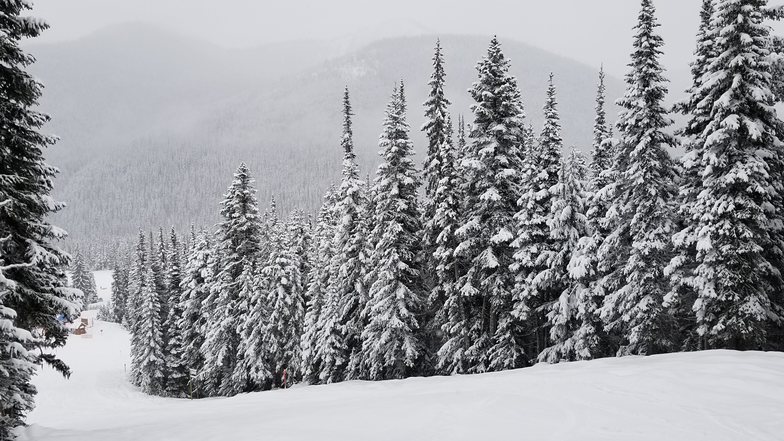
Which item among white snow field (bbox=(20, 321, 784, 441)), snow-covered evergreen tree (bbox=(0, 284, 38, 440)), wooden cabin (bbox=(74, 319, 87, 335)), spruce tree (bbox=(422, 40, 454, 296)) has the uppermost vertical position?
spruce tree (bbox=(422, 40, 454, 296))

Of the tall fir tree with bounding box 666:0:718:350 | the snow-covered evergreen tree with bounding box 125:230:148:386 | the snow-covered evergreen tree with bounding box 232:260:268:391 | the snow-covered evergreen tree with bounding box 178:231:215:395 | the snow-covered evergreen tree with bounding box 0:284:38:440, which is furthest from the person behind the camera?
the snow-covered evergreen tree with bounding box 125:230:148:386

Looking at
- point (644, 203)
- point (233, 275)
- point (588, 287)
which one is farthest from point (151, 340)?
point (644, 203)

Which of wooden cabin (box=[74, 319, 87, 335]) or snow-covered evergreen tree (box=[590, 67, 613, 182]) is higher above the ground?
snow-covered evergreen tree (box=[590, 67, 613, 182])

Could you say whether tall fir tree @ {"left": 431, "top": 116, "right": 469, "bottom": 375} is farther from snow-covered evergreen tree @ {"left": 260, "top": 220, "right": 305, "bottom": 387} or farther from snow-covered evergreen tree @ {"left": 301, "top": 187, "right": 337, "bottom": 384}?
snow-covered evergreen tree @ {"left": 260, "top": 220, "right": 305, "bottom": 387}

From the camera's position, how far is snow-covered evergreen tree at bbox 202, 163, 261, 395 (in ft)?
128

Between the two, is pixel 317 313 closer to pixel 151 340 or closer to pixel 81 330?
pixel 151 340

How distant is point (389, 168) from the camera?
29.3 m

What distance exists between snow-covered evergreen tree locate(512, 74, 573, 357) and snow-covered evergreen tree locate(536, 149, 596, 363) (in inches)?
3.2

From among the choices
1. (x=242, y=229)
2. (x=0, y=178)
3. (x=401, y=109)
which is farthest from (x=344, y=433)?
(x=242, y=229)

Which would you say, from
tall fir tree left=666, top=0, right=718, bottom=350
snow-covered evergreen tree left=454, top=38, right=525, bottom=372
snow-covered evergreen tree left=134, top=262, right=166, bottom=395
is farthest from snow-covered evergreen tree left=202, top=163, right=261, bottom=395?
tall fir tree left=666, top=0, right=718, bottom=350

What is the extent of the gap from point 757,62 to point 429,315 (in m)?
20.5

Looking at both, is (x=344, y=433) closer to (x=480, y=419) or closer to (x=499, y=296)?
(x=480, y=419)

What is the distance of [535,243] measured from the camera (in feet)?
A: 84.3

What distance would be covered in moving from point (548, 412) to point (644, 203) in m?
13.9
